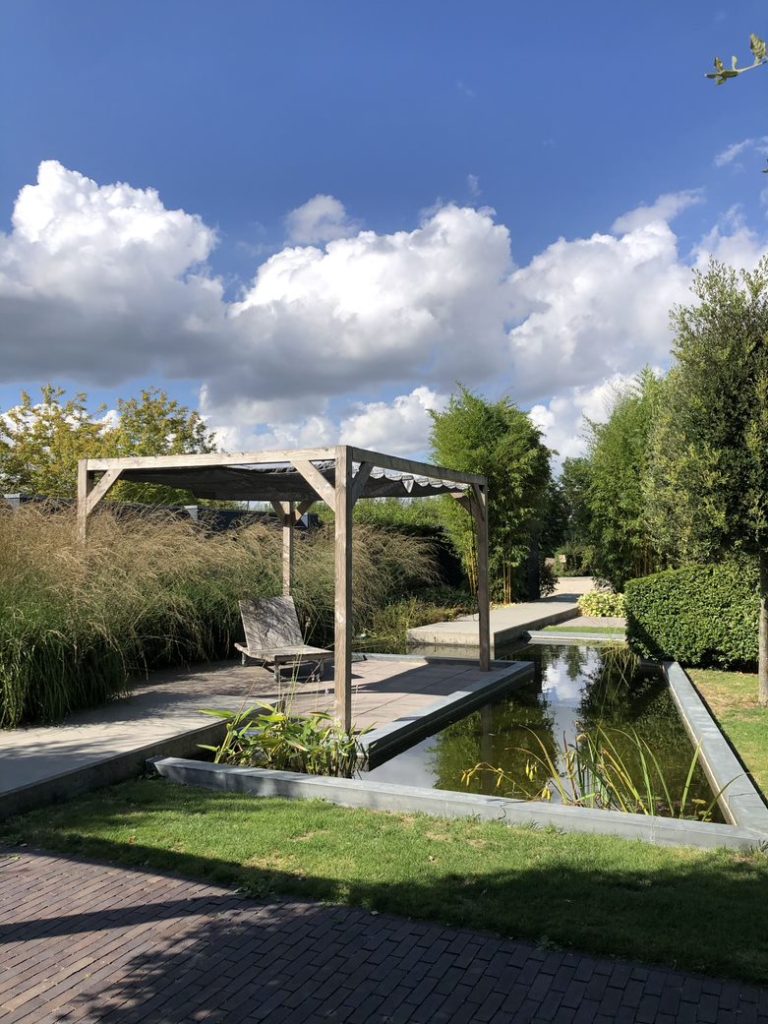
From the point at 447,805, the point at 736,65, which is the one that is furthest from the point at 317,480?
the point at 736,65

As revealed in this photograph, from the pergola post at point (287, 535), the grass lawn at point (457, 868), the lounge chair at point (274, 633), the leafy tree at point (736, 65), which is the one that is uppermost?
the leafy tree at point (736, 65)

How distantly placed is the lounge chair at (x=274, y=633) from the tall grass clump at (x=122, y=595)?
2.36 ft

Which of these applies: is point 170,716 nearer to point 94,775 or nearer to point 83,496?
point 94,775

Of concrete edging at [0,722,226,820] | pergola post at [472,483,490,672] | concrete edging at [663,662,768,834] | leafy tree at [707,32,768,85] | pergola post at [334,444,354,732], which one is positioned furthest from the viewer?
pergola post at [472,483,490,672]

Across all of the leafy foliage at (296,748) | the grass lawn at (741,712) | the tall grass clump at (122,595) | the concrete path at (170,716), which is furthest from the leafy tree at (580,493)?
the leafy foliage at (296,748)

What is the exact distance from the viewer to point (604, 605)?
15.8 metres

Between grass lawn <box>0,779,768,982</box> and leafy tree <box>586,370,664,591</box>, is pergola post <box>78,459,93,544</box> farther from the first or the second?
leafy tree <box>586,370,664,591</box>

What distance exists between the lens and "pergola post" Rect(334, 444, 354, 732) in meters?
5.41

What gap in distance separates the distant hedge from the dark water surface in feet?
1.59

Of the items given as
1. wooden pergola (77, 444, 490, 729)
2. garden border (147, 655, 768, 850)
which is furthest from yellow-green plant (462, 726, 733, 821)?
wooden pergola (77, 444, 490, 729)

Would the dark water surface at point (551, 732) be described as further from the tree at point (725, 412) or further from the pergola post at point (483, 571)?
the tree at point (725, 412)

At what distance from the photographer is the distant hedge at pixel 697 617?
8.70 m

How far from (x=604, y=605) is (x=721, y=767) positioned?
11.4m

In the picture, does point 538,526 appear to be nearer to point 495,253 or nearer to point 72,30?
point 495,253
